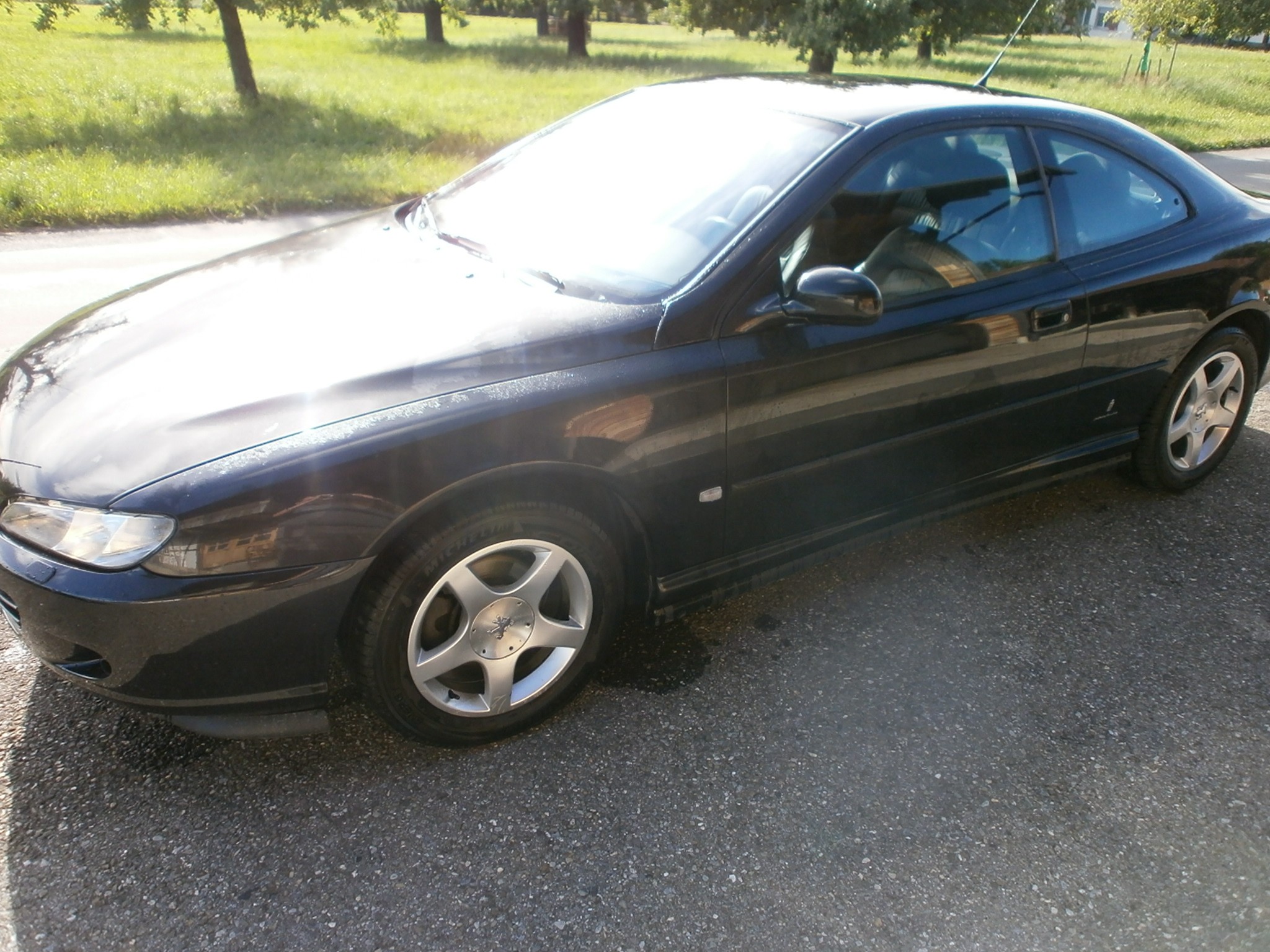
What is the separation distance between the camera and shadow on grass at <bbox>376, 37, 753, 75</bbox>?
75.1 feet

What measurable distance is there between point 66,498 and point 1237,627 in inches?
127

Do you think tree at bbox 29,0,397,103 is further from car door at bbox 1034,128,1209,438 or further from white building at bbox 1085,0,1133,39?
white building at bbox 1085,0,1133,39

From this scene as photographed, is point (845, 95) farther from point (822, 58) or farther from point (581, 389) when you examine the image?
point (822, 58)

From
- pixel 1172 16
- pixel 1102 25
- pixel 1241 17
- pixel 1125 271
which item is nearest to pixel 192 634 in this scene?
pixel 1125 271

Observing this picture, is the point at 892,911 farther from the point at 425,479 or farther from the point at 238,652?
the point at 238,652

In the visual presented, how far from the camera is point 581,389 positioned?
2.27 m

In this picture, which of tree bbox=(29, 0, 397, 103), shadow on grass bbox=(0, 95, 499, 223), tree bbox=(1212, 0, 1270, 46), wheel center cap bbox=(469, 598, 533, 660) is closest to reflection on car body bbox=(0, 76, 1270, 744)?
wheel center cap bbox=(469, 598, 533, 660)

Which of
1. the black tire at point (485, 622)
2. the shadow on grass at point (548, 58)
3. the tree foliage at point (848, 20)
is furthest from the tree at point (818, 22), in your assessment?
the black tire at point (485, 622)

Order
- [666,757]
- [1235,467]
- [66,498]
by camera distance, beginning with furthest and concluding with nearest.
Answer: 1. [1235,467]
2. [666,757]
3. [66,498]

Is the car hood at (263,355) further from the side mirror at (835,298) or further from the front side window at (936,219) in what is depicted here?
the front side window at (936,219)

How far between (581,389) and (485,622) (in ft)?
1.94

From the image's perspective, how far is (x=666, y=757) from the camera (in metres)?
2.42

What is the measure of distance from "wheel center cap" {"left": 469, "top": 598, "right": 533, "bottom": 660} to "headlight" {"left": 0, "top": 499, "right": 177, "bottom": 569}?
709 mm

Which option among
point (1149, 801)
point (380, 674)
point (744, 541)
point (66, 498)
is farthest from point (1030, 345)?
point (66, 498)
